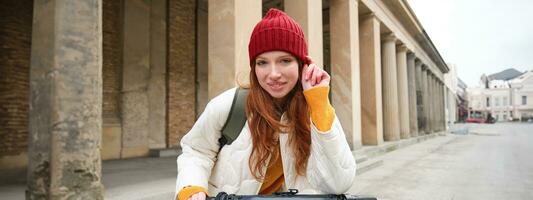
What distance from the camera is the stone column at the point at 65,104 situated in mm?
4176

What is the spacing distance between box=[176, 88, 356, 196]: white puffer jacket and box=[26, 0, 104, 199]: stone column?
3.05m

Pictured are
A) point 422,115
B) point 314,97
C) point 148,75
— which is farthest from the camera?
point 422,115

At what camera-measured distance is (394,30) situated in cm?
1731

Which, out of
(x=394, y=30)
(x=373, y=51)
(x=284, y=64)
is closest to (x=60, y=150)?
(x=284, y=64)

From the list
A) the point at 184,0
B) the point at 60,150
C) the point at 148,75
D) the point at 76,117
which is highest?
the point at 184,0

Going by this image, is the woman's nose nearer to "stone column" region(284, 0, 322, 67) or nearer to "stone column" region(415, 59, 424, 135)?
"stone column" region(284, 0, 322, 67)

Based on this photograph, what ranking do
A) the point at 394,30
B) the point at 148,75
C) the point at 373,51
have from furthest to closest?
the point at 394,30 → the point at 373,51 → the point at 148,75

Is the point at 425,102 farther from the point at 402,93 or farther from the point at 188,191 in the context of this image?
the point at 188,191

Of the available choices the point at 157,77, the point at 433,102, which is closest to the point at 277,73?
the point at 157,77

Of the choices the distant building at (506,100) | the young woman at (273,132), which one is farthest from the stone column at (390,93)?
the distant building at (506,100)

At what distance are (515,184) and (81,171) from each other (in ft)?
24.6

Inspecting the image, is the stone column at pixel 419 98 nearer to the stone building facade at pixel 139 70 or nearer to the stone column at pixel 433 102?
the stone column at pixel 433 102

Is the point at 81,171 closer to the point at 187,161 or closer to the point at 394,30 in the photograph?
the point at 187,161

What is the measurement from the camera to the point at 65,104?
4.20 meters
